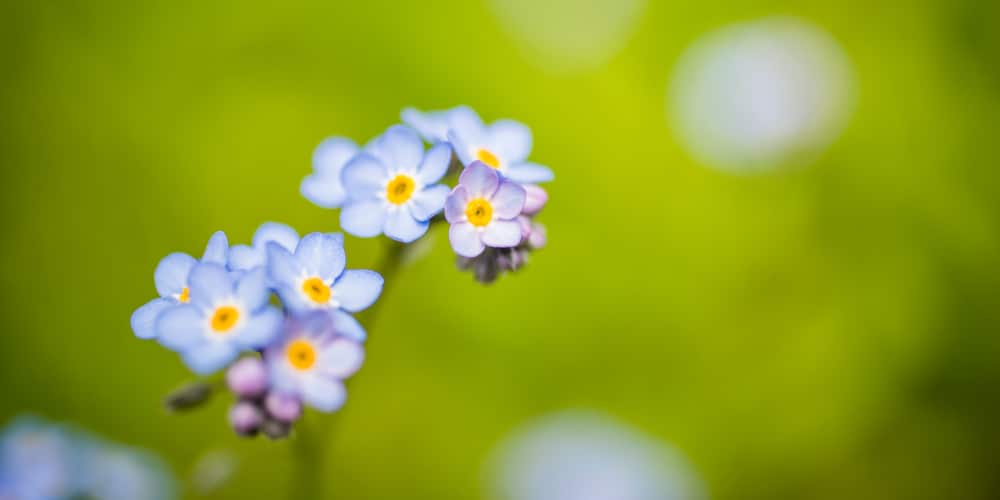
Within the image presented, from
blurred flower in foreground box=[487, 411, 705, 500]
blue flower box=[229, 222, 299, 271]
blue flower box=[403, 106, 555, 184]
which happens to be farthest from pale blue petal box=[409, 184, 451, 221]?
blurred flower in foreground box=[487, 411, 705, 500]

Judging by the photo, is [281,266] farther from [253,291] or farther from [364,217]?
[364,217]

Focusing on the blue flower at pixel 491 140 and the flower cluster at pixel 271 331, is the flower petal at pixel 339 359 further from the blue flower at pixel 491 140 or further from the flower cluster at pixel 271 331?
the blue flower at pixel 491 140

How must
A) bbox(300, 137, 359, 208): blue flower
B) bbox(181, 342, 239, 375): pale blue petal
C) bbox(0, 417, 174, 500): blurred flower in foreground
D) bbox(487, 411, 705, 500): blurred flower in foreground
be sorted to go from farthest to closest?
bbox(487, 411, 705, 500): blurred flower in foreground, bbox(0, 417, 174, 500): blurred flower in foreground, bbox(300, 137, 359, 208): blue flower, bbox(181, 342, 239, 375): pale blue petal

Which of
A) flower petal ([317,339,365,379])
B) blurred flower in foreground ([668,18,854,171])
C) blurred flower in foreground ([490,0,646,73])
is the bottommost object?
flower petal ([317,339,365,379])

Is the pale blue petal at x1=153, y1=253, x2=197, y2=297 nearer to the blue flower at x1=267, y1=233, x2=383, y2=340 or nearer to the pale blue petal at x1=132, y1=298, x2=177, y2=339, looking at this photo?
the pale blue petal at x1=132, y1=298, x2=177, y2=339

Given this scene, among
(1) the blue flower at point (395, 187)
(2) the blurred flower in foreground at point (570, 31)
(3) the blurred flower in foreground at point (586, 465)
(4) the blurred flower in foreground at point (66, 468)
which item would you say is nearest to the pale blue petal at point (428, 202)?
(1) the blue flower at point (395, 187)

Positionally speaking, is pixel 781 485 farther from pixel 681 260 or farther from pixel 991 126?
pixel 991 126
